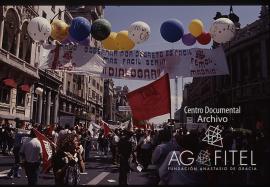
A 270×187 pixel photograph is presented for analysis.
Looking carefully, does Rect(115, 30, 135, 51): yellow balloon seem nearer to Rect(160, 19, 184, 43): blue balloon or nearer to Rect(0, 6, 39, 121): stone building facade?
Rect(160, 19, 184, 43): blue balloon

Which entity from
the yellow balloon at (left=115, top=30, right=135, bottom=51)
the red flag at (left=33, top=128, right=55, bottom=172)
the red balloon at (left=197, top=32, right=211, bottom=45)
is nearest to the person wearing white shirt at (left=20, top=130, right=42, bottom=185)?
the red flag at (left=33, top=128, right=55, bottom=172)

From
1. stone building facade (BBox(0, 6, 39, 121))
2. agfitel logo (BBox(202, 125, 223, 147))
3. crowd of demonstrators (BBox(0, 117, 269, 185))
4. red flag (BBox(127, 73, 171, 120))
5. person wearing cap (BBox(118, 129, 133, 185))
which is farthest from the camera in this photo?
stone building facade (BBox(0, 6, 39, 121))

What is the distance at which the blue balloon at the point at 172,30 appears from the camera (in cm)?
1091

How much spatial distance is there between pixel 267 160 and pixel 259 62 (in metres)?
25.3

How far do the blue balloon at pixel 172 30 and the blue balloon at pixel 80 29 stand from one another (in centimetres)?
222

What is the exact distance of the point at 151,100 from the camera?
309 inches

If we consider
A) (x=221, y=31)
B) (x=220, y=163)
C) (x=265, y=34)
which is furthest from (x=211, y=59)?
(x=265, y=34)

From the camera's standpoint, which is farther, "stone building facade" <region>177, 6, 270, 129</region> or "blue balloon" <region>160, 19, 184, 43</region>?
"stone building facade" <region>177, 6, 270, 129</region>

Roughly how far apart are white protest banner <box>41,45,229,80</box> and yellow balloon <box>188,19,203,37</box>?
686 mm

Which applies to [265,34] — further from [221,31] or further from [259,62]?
[221,31]

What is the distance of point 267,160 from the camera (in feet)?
39.7

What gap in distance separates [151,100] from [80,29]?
14.0ft

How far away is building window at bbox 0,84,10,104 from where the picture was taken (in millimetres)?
29047

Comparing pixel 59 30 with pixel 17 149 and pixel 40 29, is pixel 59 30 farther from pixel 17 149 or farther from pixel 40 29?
pixel 17 149
